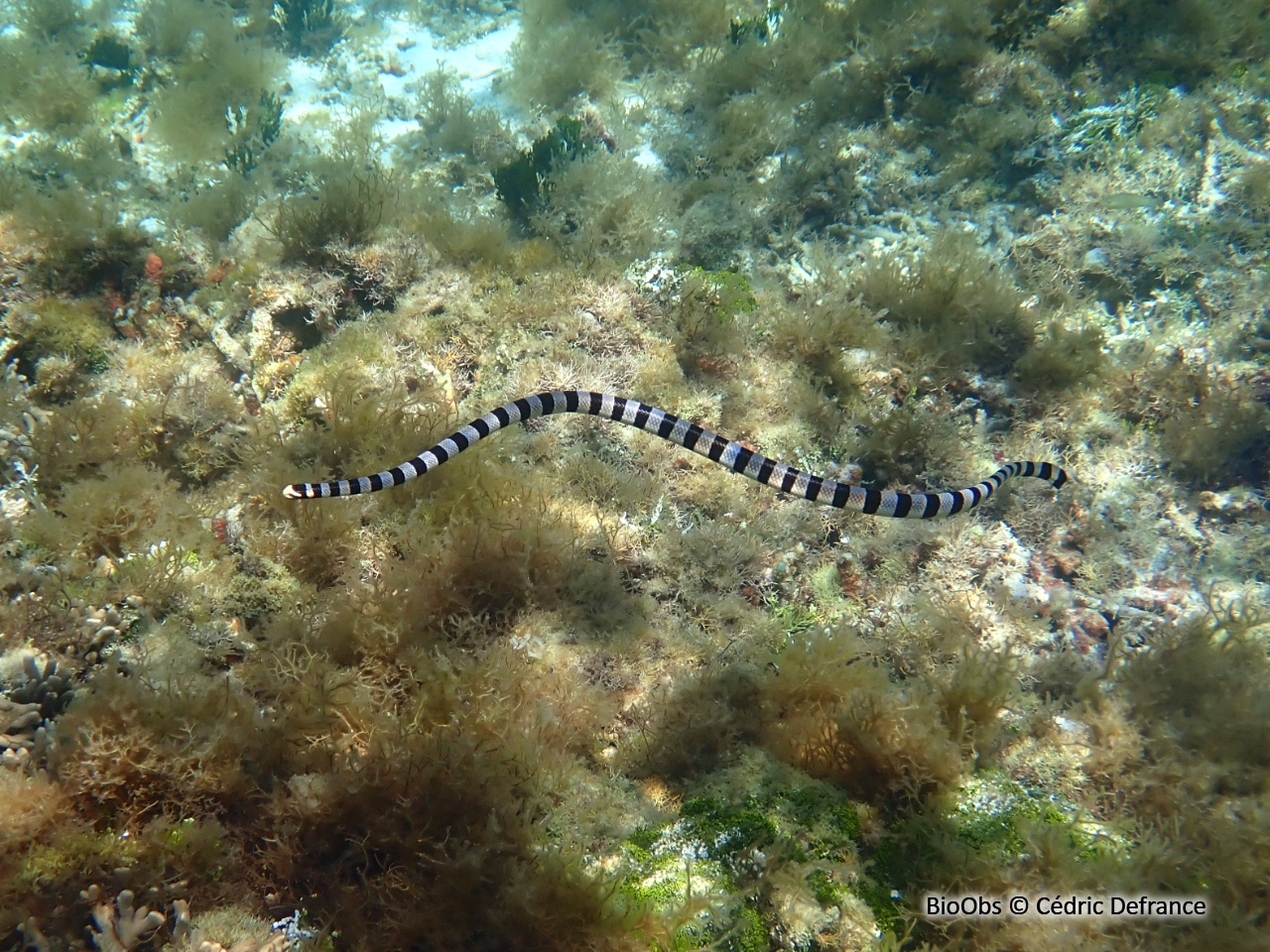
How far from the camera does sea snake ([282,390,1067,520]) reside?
3.96 meters

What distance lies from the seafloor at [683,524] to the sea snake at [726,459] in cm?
15

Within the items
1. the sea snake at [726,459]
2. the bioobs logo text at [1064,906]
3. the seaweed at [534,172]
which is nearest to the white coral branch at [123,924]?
the sea snake at [726,459]

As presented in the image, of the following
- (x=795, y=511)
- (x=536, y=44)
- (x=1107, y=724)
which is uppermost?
(x=536, y=44)

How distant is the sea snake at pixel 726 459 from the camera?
13.0ft

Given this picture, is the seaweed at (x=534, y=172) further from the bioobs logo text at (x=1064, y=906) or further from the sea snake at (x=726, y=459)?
the bioobs logo text at (x=1064, y=906)

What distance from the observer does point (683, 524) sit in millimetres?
4074

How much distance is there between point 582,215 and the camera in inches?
236

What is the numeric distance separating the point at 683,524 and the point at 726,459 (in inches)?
19.8

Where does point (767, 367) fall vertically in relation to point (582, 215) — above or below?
below

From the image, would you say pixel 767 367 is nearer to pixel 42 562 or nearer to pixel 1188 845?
pixel 1188 845

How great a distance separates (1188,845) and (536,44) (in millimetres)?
10866

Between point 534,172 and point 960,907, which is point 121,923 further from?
point 534,172

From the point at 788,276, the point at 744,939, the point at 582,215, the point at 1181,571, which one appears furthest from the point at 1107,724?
the point at 582,215

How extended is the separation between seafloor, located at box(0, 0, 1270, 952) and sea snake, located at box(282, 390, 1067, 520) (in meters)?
0.15
